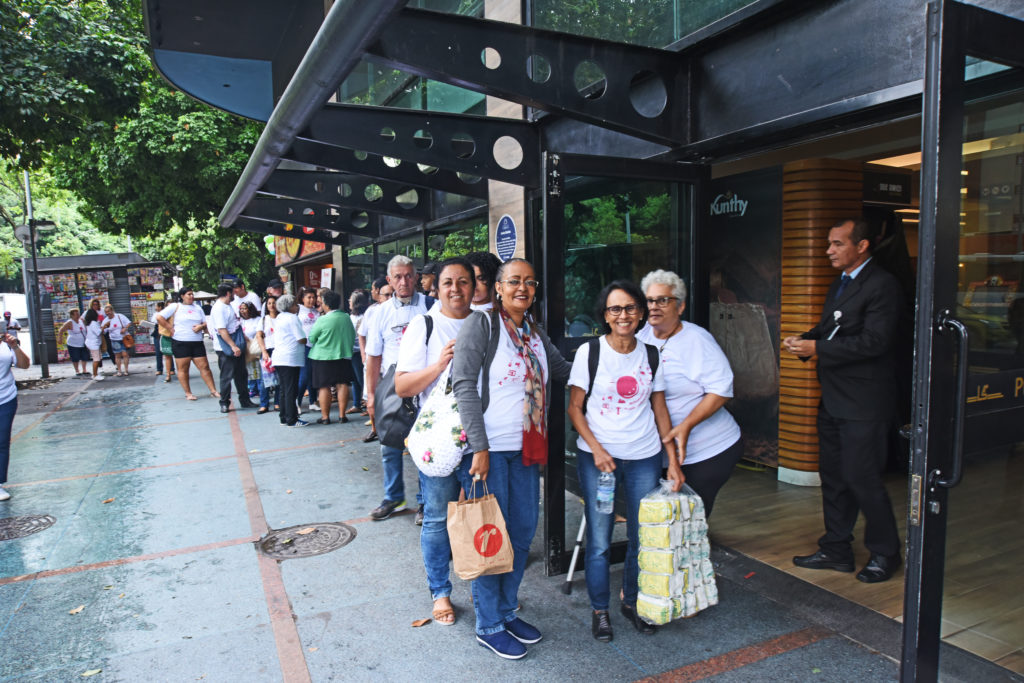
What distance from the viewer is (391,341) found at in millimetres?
5297

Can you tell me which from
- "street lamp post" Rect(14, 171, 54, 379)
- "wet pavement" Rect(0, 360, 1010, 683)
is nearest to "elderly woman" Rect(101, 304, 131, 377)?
"street lamp post" Rect(14, 171, 54, 379)

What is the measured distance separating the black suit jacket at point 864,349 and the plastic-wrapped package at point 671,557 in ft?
3.53

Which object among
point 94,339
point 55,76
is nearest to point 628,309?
point 55,76

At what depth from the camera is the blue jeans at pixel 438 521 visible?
3121mm

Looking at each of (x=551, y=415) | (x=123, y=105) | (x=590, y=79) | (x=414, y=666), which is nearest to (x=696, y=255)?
(x=551, y=415)

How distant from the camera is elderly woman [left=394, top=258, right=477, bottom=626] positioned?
314 centimetres

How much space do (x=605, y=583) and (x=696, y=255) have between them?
2.21 m

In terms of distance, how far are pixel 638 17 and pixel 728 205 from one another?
183 centimetres

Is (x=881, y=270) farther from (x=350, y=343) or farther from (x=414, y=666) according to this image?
(x=350, y=343)

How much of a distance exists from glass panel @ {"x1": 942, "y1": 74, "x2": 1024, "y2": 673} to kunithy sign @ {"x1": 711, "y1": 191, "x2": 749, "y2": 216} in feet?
9.48

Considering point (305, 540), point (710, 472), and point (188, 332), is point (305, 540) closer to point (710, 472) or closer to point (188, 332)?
point (710, 472)

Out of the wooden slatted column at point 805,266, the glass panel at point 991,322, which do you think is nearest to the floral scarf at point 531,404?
the glass panel at point 991,322

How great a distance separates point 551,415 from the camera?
12.5 feet

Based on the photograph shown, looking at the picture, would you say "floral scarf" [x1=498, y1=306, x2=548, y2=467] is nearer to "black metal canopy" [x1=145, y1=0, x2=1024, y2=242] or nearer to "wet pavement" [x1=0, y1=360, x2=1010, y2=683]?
"wet pavement" [x1=0, y1=360, x2=1010, y2=683]
